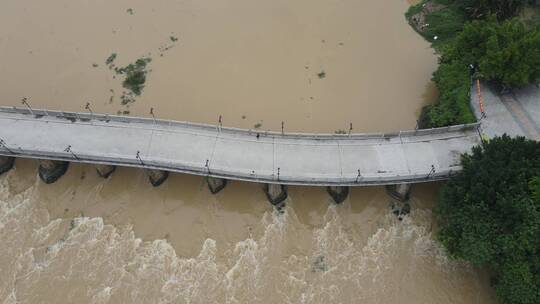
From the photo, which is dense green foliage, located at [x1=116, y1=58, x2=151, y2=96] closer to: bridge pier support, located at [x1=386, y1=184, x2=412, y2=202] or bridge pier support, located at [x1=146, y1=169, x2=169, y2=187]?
bridge pier support, located at [x1=146, y1=169, x2=169, y2=187]

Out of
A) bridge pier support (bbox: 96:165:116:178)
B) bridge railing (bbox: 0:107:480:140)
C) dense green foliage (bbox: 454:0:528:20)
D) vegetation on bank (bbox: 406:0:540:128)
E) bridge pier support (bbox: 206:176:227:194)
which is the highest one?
dense green foliage (bbox: 454:0:528:20)

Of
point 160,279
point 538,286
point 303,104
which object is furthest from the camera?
point 303,104

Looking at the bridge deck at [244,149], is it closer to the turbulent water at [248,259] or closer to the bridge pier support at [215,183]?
the bridge pier support at [215,183]

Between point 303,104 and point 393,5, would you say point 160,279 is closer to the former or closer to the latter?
point 303,104

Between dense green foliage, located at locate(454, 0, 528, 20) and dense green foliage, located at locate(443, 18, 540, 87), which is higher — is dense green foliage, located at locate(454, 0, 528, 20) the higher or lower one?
the higher one

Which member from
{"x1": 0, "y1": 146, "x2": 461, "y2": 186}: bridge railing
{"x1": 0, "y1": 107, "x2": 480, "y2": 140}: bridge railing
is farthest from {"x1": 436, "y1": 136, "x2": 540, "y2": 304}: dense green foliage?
{"x1": 0, "y1": 107, "x2": 480, "y2": 140}: bridge railing

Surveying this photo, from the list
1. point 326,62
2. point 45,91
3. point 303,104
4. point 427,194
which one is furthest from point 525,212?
point 45,91

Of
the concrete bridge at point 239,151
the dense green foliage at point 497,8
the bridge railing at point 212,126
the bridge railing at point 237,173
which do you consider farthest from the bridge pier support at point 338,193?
the dense green foliage at point 497,8
